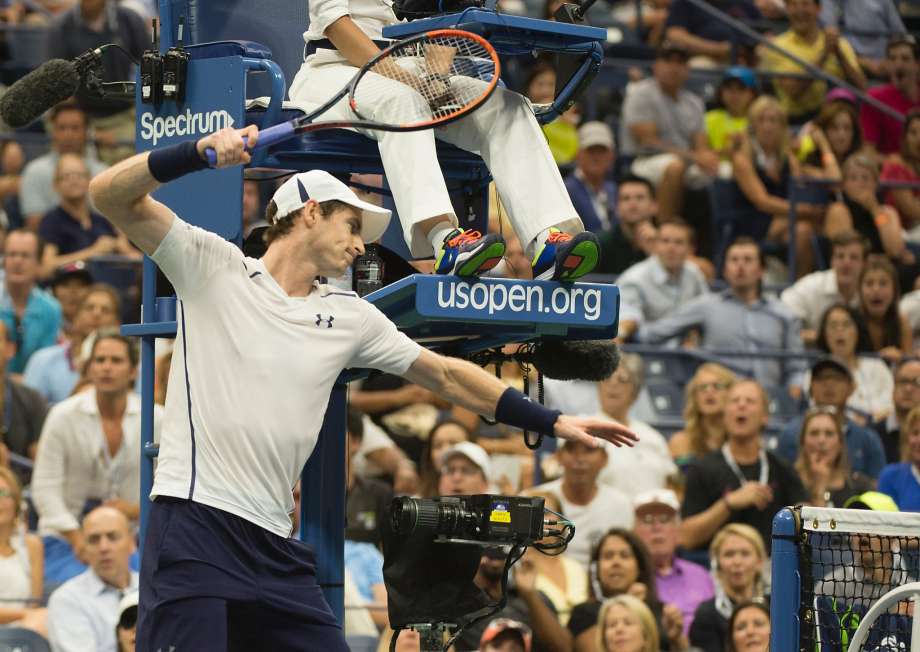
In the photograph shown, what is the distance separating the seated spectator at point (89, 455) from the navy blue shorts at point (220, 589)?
3918 millimetres

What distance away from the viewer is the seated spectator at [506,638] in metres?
8.30

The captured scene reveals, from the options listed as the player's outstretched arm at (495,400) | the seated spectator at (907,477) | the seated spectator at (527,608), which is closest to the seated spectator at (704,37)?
the seated spectator at (907,477)

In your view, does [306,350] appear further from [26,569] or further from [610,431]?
[26,569]

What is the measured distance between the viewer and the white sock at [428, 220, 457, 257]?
6.25m

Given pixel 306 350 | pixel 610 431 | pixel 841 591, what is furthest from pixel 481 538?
→ pixel 841 591

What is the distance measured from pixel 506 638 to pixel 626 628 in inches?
23.0

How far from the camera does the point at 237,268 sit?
5.75 meters

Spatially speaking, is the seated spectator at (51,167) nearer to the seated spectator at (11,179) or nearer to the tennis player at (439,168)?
the seated spectator at (11,179)

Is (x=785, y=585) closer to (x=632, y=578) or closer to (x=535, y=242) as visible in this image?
(x=535, y=242)

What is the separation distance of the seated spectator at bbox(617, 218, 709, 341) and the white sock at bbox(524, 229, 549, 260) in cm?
584

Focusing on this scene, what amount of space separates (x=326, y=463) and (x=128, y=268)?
601 centimetres

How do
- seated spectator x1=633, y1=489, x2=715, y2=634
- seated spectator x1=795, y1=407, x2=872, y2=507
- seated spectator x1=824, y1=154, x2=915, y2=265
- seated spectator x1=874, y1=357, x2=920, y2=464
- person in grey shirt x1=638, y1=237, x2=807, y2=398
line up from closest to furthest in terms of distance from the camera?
seated spectator x1=633, y1=489, x2=715, y2=634 < seated spectator x1=795, y1=407, x2=872, y2=507 < seated spectator x1=874, y1=357, x2=920, y2=464 < person in grey shirt x1=638, y1=237, x2=807, y2=398 < seated spectator x1=824, y1=154, x2=915, y2=265

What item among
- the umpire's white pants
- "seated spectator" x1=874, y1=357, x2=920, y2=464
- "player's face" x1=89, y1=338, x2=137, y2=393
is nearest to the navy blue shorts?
the umpire's white pants

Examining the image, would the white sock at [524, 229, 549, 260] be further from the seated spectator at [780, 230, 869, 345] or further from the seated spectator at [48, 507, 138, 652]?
the seated spectator at [780, 230, 869, 345]
